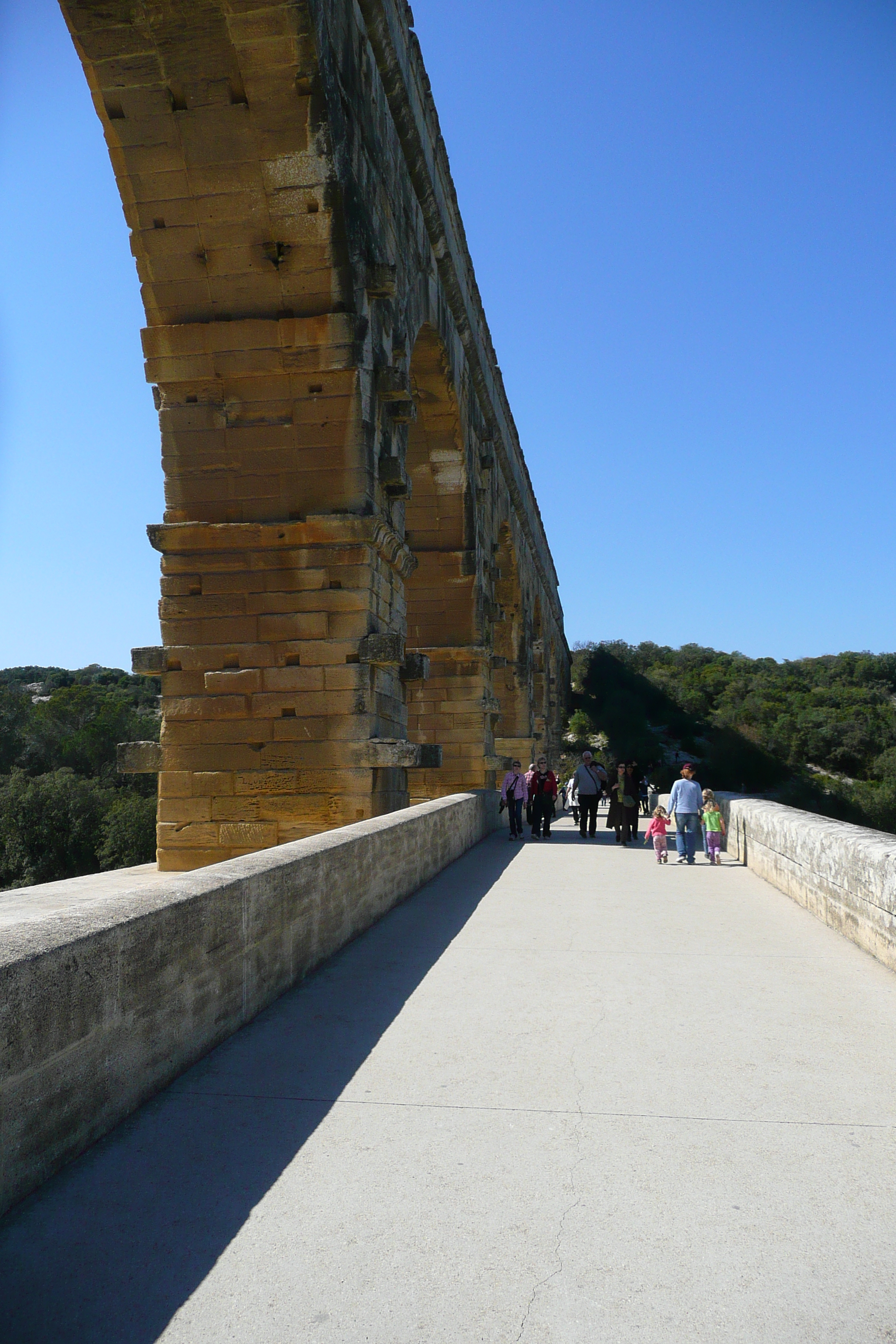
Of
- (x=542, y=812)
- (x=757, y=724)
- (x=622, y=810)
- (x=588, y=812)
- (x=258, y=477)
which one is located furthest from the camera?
(x=757, y=724)

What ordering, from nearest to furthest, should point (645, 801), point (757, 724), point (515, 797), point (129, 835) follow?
point (515, 797) → point (645, 801) → point (129, 835) → point (757, 724)

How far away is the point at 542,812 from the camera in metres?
11.6

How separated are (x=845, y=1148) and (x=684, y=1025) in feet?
3.28

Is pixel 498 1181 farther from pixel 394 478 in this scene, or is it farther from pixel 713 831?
pixel 713 831

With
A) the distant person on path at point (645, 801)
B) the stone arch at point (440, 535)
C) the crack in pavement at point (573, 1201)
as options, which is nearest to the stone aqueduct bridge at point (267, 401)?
the stone arch at point (440, 535)

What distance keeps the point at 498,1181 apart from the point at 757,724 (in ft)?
189

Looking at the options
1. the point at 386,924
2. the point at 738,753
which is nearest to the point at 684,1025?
the point at 386,924

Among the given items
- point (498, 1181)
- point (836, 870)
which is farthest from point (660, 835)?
point (498, 1181)

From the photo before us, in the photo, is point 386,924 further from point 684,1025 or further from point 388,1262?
point 388,1262

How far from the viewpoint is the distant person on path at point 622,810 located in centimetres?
1104

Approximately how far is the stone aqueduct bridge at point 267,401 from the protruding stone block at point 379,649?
0.02 metres

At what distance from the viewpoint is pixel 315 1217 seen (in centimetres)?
198

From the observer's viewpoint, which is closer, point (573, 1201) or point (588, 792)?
point (573, 1201)

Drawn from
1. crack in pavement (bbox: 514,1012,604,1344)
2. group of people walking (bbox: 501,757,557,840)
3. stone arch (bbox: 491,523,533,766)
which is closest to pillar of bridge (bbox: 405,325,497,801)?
group of people walking (bbox: 501,757,557,840)
